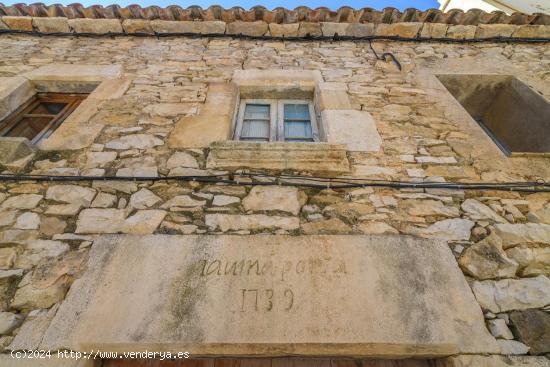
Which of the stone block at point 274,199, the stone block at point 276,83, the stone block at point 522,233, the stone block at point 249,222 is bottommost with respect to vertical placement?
the stone block at point 522,233

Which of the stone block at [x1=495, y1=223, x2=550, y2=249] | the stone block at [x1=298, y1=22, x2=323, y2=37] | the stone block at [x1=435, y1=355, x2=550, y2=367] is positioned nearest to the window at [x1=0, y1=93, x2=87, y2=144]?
the stone block at [x1=298, y1=22, x2=323, y2=37]

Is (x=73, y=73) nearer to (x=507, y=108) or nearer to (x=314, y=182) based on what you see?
(x=314, y=182)

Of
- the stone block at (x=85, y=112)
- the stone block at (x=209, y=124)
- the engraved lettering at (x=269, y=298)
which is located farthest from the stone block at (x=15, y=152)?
→ the engraved lettering at (x=269, y=298)

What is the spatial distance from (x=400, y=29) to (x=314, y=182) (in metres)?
2.86

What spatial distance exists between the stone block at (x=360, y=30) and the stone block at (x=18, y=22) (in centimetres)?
419

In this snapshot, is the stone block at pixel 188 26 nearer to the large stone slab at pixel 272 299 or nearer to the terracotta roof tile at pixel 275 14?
the terracotta roof tile at pixel 275 14

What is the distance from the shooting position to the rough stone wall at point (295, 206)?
61.9 inches

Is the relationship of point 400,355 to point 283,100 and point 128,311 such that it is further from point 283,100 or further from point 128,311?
point 283,100

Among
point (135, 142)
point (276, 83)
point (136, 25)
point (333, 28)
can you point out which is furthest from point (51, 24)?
point (333, 28)

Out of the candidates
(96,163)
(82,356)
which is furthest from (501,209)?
(96,163)

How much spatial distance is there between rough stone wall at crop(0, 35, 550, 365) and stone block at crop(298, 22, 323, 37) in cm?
120

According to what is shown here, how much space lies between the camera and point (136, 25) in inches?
141

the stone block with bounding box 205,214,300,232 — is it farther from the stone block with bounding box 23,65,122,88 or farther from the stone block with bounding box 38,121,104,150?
the stone block with bounding box 23,65,122,88

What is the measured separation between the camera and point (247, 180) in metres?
2.08
